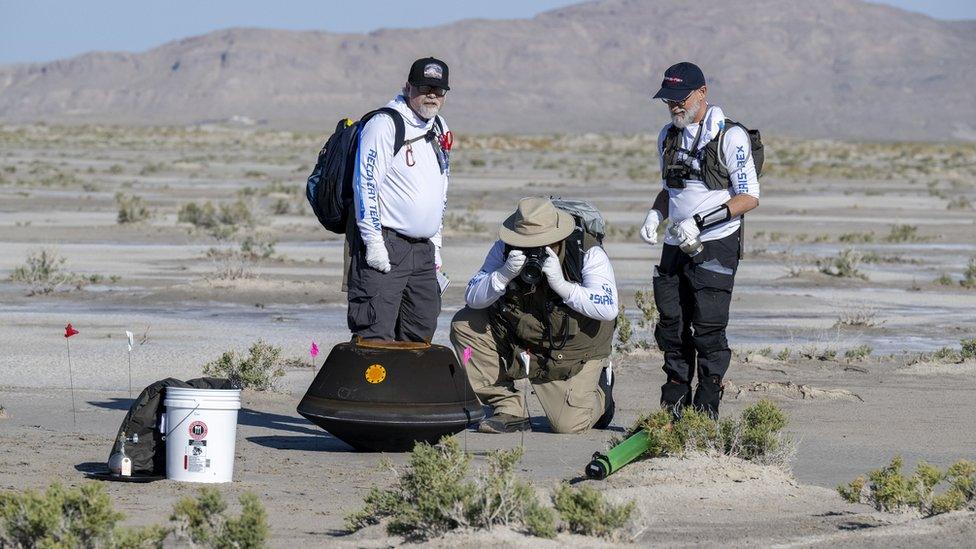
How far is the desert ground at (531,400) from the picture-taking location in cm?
667

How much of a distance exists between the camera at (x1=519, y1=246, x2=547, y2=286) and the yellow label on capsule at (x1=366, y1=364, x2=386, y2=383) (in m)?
1.01

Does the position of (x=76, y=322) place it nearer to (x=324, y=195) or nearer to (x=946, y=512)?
(x=324, y=195)

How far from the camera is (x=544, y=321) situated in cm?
884

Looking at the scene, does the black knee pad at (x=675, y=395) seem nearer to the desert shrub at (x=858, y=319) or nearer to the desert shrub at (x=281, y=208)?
the desert shrub at (x=858, y=319)

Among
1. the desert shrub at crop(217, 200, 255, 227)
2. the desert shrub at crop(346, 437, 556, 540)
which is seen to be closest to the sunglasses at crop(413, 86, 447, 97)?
the desert shrub at crop(346, 437, 556, 540)

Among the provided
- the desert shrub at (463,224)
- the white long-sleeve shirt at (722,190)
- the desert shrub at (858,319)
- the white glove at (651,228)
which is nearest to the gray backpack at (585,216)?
the white glove at (651,228)

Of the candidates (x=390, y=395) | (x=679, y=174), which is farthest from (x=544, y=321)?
(x=390, y=395)

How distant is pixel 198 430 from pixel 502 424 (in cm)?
236

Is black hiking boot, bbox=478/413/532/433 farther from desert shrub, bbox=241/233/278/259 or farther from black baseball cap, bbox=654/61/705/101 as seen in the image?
desert shrub, bbox=241/233/278/259

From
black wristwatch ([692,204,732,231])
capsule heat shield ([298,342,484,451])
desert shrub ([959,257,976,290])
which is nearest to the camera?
capsule heat shield ([298,342,484,451])

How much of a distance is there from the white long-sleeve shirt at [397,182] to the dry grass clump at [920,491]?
9.09 ft

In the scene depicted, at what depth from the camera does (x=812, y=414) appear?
9.88 meters

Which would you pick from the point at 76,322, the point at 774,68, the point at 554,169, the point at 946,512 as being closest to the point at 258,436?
the point at 946,512

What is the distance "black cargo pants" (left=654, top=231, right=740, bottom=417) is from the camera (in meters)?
8.27
